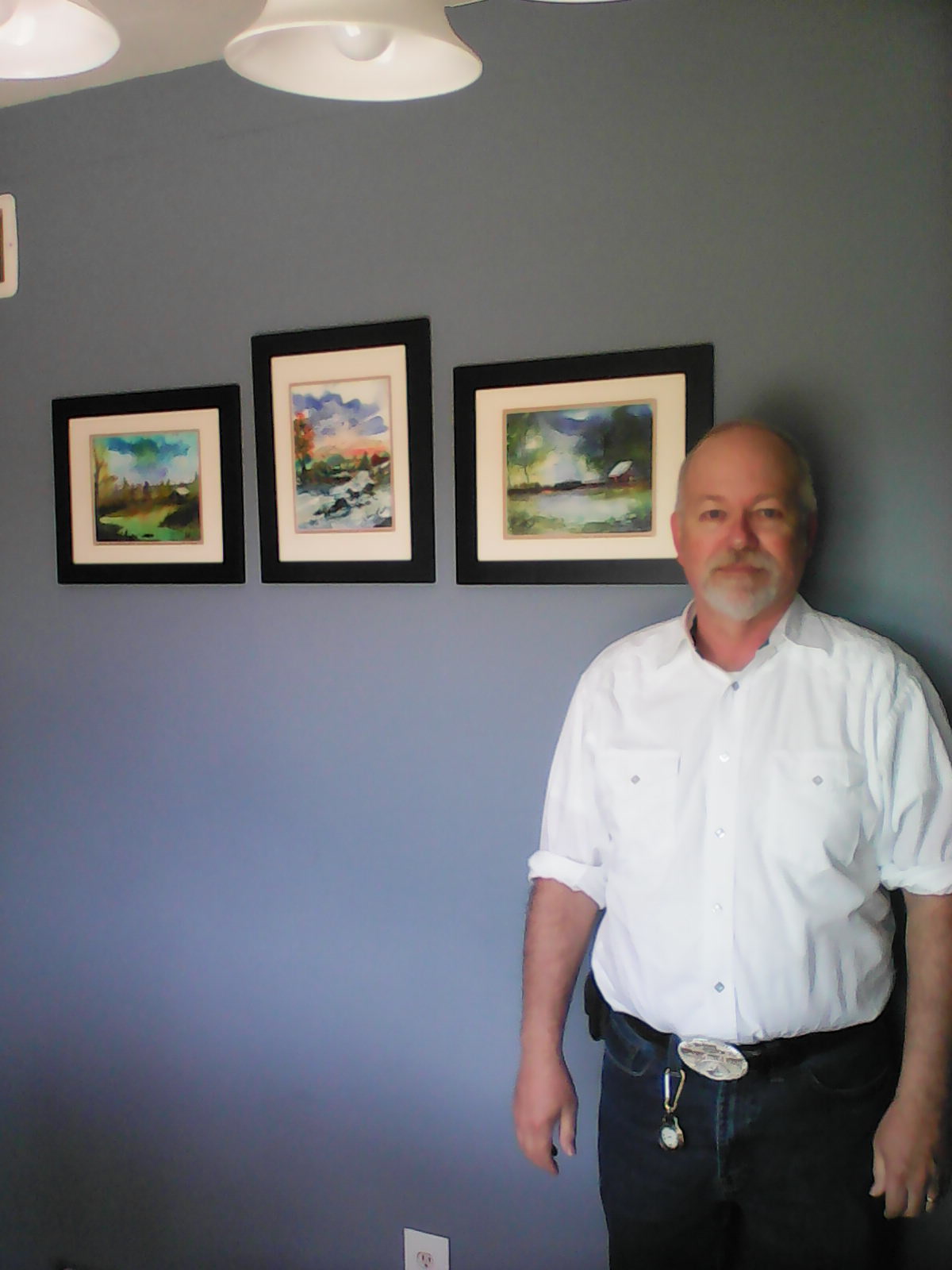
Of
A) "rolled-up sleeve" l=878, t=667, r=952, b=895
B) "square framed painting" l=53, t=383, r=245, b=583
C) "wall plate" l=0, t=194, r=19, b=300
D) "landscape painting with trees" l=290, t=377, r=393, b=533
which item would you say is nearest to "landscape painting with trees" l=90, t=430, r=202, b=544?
"square framed painting" l=53, t=383, r=245, b=583

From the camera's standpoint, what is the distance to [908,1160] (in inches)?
54.3

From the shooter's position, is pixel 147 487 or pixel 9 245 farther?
pixel 9 245

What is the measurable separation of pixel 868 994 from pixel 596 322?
1.17 m

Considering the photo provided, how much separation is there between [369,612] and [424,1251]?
1265mm

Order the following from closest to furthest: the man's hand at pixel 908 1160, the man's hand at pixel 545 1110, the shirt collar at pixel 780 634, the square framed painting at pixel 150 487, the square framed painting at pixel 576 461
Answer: the man's hand at pixel 908 1160 < the shirt collar at pixel 780 634 < the man's hand at pixel 545 1110 < the square framed painting at pixel 576 461 < the square framed painting at pixel 150 487

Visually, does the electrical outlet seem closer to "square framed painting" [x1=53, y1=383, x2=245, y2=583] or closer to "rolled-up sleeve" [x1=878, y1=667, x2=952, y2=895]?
"rolled-up sleeve" [x1=878, y1=667, x2=952, y2=895]

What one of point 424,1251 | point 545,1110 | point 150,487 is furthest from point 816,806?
point 150,487

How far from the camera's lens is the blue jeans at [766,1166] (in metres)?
1.42

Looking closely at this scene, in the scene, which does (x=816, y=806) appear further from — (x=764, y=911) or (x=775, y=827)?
(x=764, y=911)

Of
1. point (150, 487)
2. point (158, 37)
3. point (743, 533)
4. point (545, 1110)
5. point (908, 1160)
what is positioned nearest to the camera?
point (908, 1160)

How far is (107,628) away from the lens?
2193mm

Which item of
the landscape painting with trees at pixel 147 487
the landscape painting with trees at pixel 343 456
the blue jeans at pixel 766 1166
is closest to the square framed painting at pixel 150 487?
the landscape painting with trees at pixel 147 487

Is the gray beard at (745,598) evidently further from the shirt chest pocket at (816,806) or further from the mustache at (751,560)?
the shirt chest pocket at (816,806)

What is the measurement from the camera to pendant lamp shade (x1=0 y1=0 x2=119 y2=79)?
3.07 feet
